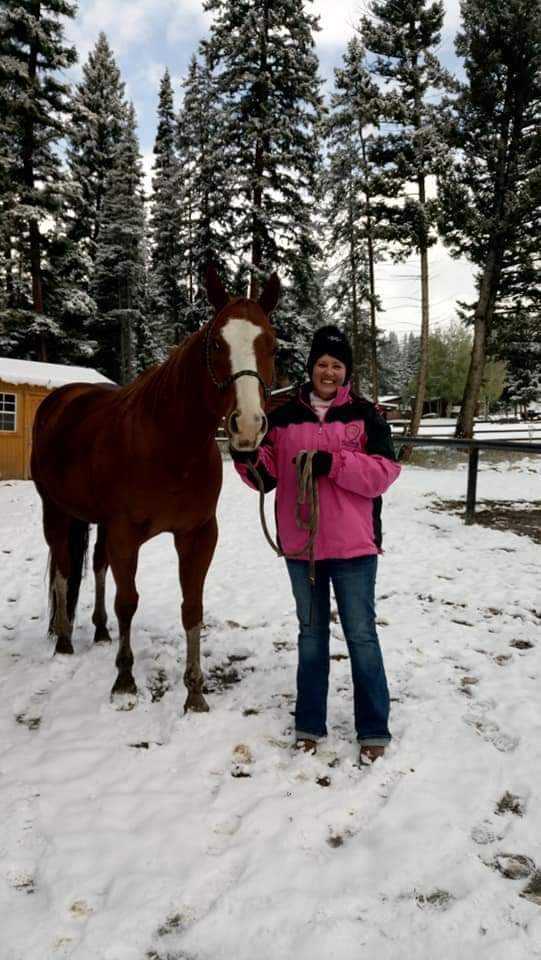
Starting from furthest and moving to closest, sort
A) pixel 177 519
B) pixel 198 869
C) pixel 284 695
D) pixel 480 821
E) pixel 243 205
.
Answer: pixel 243 205 → pixel 284 695 → pixel 177 519 → pixel 480 821 → pixel 198 869

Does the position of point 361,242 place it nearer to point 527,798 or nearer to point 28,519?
point 28,519

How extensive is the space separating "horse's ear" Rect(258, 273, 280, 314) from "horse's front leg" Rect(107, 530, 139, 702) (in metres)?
1.36

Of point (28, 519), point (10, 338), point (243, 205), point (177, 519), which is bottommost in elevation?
point (28, 519)

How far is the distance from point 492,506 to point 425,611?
18.0ft

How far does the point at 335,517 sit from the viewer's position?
2391mm

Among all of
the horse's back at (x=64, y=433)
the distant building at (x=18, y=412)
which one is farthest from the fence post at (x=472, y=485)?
the distant building at (x=18, y=412)

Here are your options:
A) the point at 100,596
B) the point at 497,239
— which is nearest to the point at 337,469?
the point at 100,596

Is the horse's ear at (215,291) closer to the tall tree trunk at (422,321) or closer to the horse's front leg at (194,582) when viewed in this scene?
the horse's front leg at (194,582)

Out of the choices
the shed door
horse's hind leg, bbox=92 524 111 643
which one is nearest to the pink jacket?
horse's hind leg, bbox=92 524 111 643

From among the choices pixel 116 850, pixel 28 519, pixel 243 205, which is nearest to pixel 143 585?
pixel 116 850

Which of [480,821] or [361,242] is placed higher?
[361,242]

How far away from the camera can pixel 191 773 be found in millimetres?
2301

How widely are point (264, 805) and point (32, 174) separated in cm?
1845

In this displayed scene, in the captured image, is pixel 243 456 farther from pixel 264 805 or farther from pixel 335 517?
pixel 264 805
